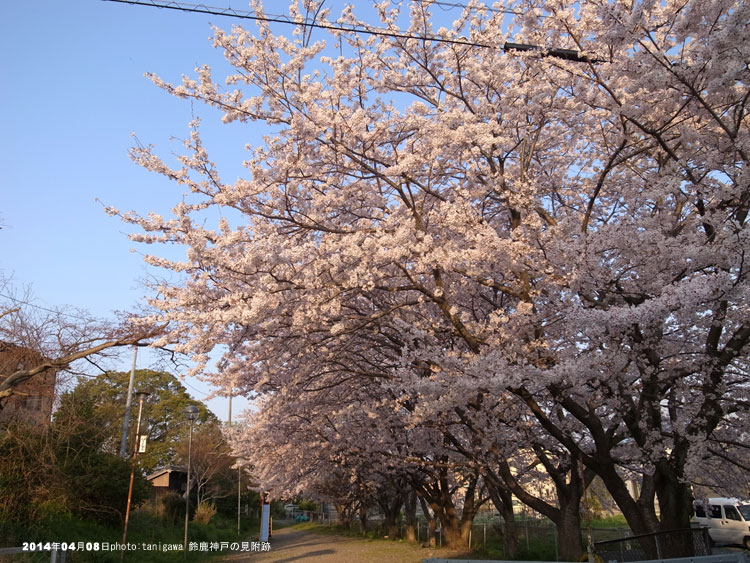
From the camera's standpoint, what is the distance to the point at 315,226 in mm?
8391

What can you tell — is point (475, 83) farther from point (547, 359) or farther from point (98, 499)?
point (98, 499)

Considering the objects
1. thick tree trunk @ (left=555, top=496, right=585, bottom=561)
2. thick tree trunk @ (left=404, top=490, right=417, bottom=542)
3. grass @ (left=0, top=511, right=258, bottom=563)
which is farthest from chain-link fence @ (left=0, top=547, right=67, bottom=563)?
thick tree trunk @ (left=404, top=490, right=417, bottom=542)

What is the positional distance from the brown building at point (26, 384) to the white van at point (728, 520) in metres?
18.3

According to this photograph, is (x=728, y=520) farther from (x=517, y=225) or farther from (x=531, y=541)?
(x=517, y=225)

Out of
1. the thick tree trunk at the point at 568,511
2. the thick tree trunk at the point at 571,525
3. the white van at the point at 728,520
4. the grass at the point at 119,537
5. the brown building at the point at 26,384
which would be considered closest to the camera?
the grass at the point at 119,537

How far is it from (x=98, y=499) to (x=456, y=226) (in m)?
12.0

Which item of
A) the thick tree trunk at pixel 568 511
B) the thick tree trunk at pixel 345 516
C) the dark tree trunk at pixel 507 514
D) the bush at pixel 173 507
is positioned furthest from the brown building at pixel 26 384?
the thick tree trunk at pixel 345 516

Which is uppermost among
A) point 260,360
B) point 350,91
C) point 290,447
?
point 350,91

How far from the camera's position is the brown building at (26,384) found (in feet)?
39.9

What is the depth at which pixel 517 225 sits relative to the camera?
335 inches

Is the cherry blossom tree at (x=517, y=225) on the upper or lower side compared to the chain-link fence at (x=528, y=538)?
upper

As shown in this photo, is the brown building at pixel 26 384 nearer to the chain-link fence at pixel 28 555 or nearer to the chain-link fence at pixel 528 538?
the chain-link fence at pixel 28 555

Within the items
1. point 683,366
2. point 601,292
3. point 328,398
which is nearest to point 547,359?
point 601,292

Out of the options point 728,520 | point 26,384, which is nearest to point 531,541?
point 728,520
